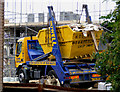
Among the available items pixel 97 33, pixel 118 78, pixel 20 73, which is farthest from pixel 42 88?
pixel 20 73

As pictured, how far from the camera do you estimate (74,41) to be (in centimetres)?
1302

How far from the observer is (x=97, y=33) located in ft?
44.1

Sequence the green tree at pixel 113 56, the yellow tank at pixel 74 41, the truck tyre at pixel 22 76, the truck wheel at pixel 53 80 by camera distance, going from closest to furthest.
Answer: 1. the green tree at pixel 113 56
2. the yellow tank at pixel 74 41
3. the truck wheel at pixel 53 80
4. the truck tyre at pixel 22 76

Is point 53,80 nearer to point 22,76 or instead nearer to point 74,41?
point 74,41

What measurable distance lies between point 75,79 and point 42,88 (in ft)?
20.4

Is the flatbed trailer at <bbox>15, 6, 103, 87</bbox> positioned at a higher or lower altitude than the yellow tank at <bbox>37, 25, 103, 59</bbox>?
lower

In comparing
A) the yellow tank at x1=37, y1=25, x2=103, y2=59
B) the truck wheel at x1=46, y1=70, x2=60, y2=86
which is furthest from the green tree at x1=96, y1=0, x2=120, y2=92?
the truck wheel at x1=46, y1=70, x2=60, y2=86

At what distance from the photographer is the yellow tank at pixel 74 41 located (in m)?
12.9

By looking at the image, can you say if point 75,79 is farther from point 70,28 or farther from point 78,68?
point 70,28

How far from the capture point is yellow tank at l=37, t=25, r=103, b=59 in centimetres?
1289

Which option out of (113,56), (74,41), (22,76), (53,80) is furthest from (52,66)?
(113,56)

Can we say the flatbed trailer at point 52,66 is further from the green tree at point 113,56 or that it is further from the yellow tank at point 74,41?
the green tree at point 113,56

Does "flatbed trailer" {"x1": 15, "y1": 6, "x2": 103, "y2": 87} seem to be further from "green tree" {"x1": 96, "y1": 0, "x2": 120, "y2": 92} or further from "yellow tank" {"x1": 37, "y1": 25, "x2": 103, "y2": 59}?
"green tree" {"x1": 96, "y1": 0, "x2": 120, "y2": 92}

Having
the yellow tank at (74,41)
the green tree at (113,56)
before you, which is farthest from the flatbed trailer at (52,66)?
Answer: the green tree at (113,56)
